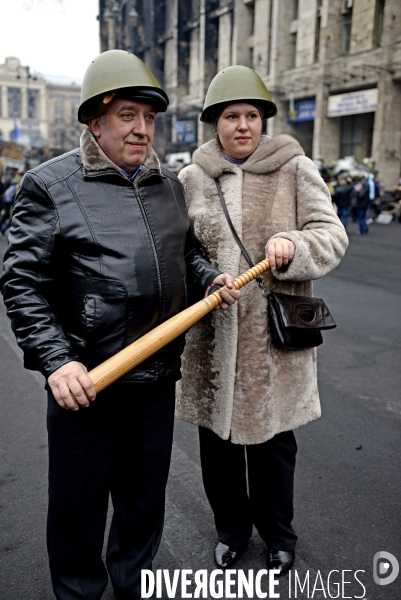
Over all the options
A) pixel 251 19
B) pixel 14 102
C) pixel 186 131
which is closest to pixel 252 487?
pixel 251 19

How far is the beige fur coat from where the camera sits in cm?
223

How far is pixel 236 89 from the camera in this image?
220cm

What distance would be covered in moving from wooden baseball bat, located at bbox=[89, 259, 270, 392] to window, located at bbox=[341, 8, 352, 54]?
31.3 meters

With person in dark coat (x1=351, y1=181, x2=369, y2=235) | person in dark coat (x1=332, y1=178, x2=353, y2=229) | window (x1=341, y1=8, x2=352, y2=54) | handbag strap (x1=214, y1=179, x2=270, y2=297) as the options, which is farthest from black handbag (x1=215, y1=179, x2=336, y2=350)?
window (x1=341, y1=8, x2=352, y2=54)

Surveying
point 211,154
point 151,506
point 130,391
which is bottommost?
point 151,506

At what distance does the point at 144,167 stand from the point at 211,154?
19.1 inches

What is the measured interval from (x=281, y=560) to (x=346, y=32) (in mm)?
31744

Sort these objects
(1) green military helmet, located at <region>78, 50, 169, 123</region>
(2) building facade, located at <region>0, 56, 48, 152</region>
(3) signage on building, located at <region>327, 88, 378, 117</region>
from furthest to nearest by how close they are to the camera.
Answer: (2) building facade, located at <region>0, 56, 48, 152</region> < (3) signage on building, located at <region>327, 88, 378, 117</region> < (1) green military helmet, located at <region>78, 50, 169, 123</region>

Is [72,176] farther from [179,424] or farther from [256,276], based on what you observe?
[179,424]

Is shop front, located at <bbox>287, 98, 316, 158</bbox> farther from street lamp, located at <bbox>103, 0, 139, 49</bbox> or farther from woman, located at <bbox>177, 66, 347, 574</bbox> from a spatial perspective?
woman, located at <bbox>177, 66, 347, 574</bbox>

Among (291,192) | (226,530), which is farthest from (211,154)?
(226,530)

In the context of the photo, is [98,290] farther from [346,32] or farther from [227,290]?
[346,32]

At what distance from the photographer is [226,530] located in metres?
2.51

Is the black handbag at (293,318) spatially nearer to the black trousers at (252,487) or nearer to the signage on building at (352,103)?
the black trousers at (252,487)
